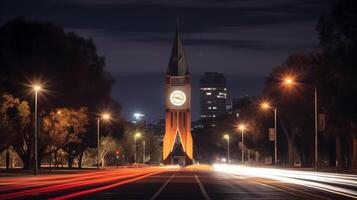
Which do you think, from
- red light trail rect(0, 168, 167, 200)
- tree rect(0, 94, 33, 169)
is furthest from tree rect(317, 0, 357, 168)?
tree rect(0, 94, 33, 169)

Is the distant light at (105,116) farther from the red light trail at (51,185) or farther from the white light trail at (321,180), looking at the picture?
the red light trail at (51,185)

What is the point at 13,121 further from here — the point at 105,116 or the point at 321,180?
the point at 321,180

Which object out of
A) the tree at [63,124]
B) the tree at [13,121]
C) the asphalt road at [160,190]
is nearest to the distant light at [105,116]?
the tree at [63,124]

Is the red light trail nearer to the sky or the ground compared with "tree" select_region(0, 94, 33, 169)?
nearer to the ground

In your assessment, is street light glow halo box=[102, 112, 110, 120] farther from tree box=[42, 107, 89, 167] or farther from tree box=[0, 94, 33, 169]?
tree box=[0, 94, 33, 169]

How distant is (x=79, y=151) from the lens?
11219 centimetres

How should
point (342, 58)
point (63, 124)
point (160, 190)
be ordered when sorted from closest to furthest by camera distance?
1. point (160, 190)
2. point (342, 58)
3. point (63, 124)

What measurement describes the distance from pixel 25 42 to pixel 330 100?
105 ft

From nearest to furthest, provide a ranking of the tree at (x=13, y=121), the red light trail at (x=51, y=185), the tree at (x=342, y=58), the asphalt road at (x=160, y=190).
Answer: the asphalt road at (x=160, y=190)
the red light trail at (x=51, y=185)
the tree at (x=342, y=58)
the tree at (x=13, y=121)

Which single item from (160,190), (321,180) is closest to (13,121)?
(321,180)

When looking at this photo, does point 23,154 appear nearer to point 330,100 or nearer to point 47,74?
point 47,74

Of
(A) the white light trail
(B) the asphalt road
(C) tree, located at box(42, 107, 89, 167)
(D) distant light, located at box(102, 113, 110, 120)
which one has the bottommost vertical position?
(A) the white light trail

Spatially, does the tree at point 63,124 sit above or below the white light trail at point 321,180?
above

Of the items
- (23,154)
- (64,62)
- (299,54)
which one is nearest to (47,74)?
(64,62)
